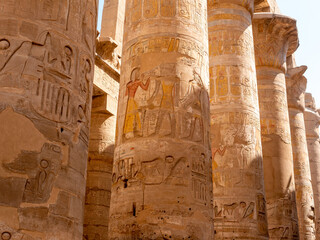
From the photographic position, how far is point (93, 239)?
9.88 meters

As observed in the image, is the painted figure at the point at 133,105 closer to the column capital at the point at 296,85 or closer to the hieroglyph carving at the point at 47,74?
the hieroglyph carving at the point at 47,74

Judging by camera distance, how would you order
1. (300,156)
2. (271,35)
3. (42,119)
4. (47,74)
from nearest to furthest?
(42,119), (47,74), (271,35), (300,156)

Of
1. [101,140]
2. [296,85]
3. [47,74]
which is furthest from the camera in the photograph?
[296,85]

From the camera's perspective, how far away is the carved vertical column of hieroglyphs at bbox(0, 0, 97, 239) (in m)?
2.74

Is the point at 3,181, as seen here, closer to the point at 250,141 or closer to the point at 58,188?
the point at 58,188

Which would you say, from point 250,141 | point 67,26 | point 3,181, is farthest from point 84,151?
point 250,141

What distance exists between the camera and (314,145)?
21.0m

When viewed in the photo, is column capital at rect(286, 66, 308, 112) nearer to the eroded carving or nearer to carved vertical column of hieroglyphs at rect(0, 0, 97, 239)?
carved vertical column of hieroglyphs at rect(0, 0, 97, 239)

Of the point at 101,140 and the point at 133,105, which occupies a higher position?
the point at 101,140

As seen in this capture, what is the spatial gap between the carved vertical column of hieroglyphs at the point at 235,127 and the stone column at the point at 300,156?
241 inches

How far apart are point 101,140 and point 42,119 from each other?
7809 mm

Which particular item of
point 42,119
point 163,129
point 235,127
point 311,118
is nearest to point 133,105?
point 163,129

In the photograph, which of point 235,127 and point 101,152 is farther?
point 101,152

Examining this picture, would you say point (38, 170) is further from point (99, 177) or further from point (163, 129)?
point (99, 177)
